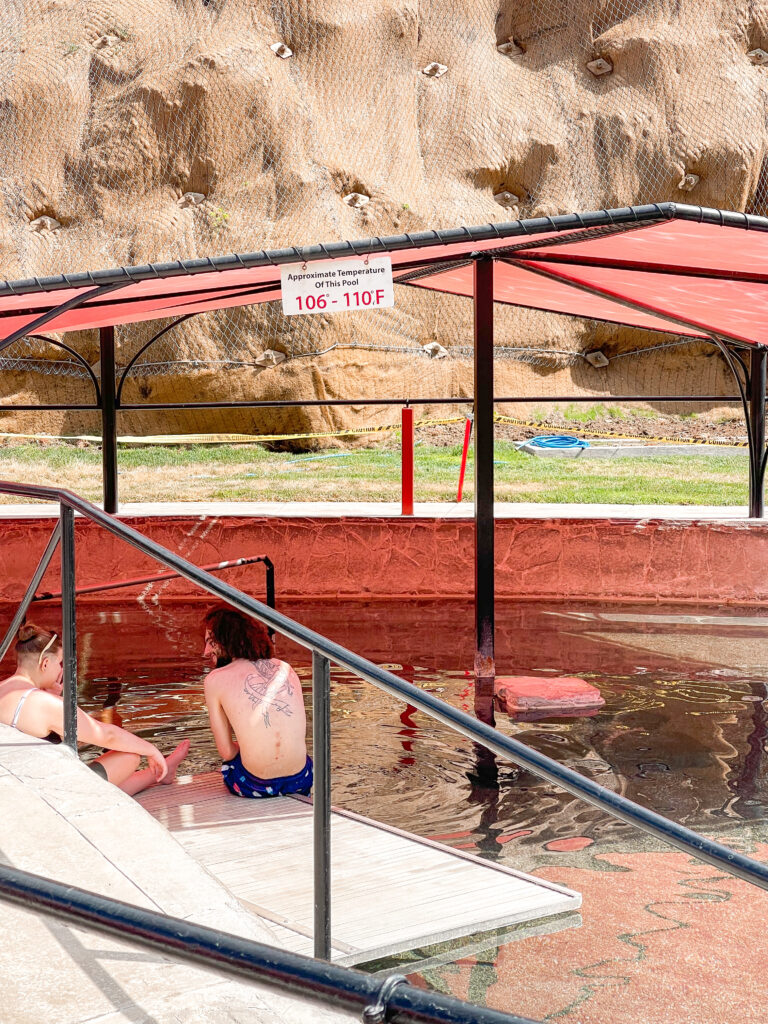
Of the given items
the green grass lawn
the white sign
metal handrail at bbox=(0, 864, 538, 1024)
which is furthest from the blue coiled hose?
metal handrail at bbox=(0, 864, 538, 1024)

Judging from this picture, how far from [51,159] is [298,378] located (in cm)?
702

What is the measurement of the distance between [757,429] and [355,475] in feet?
23.5

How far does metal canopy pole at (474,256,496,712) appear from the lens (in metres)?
6.20

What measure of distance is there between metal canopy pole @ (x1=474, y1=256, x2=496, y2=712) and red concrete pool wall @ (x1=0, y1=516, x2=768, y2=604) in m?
2.72

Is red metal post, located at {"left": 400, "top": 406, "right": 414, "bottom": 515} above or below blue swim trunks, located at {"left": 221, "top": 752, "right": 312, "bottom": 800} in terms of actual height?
above

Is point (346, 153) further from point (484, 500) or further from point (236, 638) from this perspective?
point (236, 638)

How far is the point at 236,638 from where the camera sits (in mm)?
4418

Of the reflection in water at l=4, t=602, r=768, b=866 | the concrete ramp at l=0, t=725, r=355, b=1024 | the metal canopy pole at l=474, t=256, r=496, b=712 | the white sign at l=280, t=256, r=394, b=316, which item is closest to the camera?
the concrete ramp at l=0, t=725, r=355, b=1024

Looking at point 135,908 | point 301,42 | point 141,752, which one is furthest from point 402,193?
point 135,908

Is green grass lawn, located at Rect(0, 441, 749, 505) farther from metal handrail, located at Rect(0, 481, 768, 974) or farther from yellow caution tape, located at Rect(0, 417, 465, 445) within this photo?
metal handrail, located at Rect(0, 481, 768, 974)

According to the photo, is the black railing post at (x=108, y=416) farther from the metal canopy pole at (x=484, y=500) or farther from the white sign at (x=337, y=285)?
the white sign at (x=337, y=285)

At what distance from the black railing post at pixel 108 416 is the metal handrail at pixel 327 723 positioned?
648cm

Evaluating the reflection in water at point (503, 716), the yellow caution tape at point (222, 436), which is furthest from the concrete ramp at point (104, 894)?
the yellow caution tape at point (222, 436)

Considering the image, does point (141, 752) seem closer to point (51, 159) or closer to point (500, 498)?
→ point (500, 498)
